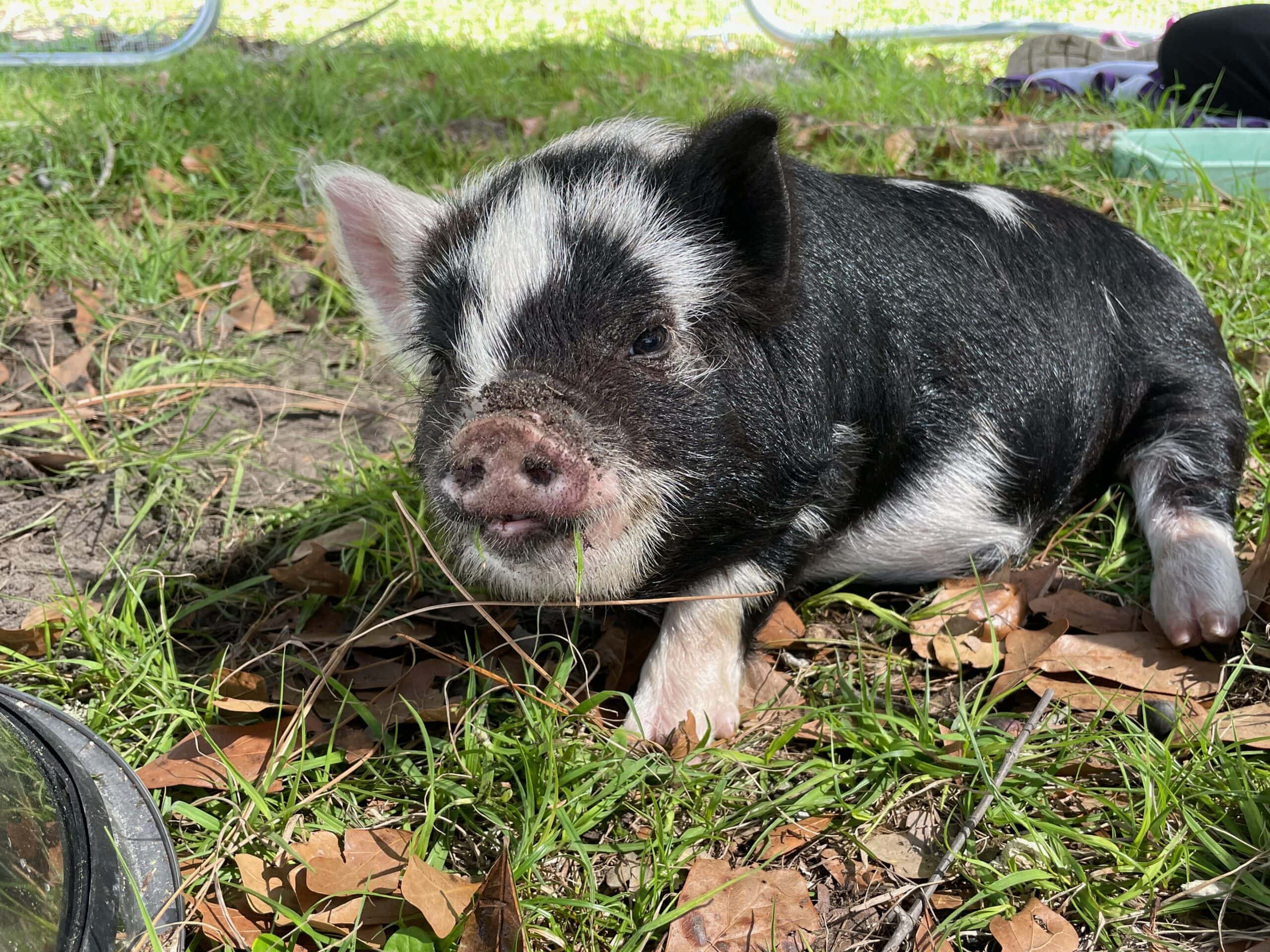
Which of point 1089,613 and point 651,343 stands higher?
point 651,343

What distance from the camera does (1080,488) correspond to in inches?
122

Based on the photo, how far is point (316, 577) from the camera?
2916 millimetres

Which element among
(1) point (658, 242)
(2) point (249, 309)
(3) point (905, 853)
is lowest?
(3) point (905, 853)

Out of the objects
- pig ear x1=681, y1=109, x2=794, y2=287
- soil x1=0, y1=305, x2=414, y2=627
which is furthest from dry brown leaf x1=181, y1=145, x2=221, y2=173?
pig ear x1=681, y1=109, x2=794, y2=287

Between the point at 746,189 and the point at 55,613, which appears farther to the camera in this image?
the point at 55,613

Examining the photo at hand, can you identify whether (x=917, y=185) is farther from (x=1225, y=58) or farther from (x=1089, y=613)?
(x=1225, y=58)

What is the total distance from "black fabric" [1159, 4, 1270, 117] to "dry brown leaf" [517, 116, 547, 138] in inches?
125

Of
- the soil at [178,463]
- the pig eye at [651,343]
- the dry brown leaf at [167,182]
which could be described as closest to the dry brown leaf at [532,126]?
the dry brown leaf at [167,182]

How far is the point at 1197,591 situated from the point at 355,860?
202 centimetres

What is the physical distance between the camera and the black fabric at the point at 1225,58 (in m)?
5.01

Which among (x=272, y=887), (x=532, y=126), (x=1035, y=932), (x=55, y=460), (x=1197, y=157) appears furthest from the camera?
(x=532, y=126)

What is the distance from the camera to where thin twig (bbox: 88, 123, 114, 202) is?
4797 mm

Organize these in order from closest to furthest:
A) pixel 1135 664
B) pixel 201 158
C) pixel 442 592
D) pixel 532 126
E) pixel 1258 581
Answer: pixel 1135 664 < pixel 1258 581 < pixel 442 592 < pixel 201 158 < pixel 532 126

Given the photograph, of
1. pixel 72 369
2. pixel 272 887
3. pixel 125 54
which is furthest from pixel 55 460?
pixel 125 54
